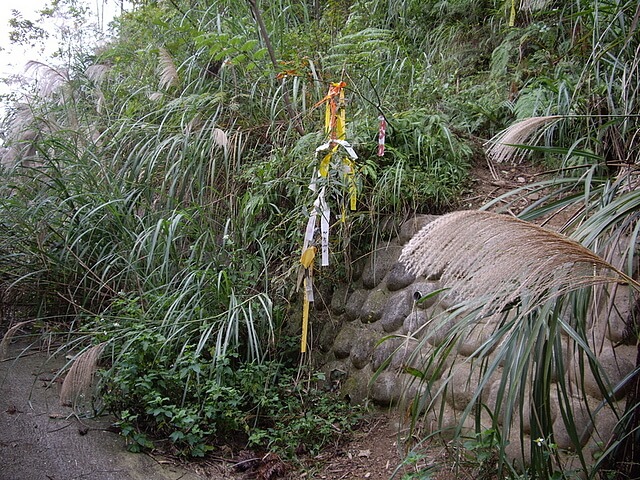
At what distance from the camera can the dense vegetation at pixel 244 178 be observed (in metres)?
3.10

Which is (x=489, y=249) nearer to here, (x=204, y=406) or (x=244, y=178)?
(x=204, y=406)

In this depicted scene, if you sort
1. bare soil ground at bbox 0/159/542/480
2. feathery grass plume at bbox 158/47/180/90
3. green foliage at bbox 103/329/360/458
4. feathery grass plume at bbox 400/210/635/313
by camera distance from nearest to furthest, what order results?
feathery grass plume at bbox 400/210/635/313 < bare soil ground at bbox 0/159/542/480 < green foliage at bbox 103/329/360/458 < feathery grass plume at bbox 158/47/180/90

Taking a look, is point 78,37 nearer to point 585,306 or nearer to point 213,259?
point 213,259

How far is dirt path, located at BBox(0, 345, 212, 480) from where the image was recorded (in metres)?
2.62

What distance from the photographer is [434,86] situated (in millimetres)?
4621

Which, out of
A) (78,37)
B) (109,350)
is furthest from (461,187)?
(78,37)

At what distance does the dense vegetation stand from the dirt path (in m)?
0.13

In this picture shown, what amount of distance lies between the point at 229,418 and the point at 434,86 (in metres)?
2.92

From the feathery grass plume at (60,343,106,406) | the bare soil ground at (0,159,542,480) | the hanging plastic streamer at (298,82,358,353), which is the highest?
the hanging plastic streamer at (298,82,358,353)

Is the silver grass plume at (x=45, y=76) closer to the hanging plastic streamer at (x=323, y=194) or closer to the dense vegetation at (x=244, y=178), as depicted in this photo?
the dense vegetation at (x=244, y=178)

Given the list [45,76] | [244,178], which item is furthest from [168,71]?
[244,178]

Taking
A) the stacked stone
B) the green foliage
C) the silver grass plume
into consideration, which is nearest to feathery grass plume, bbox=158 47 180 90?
the silver grass plume

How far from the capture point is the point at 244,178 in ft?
13.5

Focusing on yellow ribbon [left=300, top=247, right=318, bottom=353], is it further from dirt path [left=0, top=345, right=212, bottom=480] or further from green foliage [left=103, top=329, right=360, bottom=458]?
dirt path [left=0, top=345, right=212, bottom=480]
